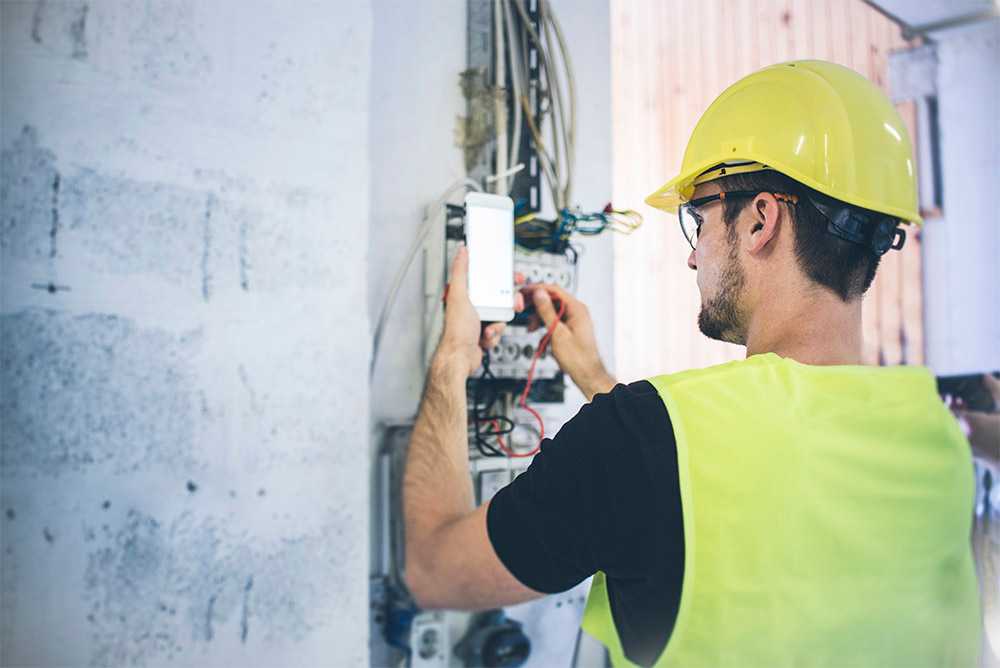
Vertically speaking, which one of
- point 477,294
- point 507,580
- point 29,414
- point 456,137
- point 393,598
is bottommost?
point 393,598

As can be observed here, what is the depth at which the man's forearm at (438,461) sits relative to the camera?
0.85m

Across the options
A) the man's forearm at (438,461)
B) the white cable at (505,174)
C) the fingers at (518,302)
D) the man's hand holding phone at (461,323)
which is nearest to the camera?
the man's forearm at (438,461)

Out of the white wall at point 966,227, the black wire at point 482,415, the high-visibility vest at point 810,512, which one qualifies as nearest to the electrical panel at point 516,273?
the black wire at point 482,415

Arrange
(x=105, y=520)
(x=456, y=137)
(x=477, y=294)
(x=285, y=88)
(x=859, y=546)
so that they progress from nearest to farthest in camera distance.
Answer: (x=859, y=546)
(x=105, y=520)
(x=285, y=88)
(x=477, y=294)
(x=456, y=137)

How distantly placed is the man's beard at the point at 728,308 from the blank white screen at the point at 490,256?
363 mm

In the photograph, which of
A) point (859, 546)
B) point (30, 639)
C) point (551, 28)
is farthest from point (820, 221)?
point (30, 639)

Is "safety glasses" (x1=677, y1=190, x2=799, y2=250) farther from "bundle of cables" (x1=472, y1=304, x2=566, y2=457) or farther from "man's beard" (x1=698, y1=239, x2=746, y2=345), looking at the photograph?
"bundle of cables" (x1=472, y1=304, x2=566, y2=457)

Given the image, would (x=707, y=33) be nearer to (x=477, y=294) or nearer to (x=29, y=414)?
(x=477, y=294)

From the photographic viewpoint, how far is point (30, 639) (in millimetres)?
703

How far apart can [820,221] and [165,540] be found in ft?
2.75

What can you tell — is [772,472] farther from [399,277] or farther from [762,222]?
[399,277]

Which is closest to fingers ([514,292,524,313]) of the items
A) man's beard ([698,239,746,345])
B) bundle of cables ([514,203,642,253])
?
bundle of cables ([514,203,642,253])

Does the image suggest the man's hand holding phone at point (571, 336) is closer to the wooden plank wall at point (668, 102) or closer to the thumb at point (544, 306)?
the thumb at point (544, 306)

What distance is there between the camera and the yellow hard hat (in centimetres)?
74
